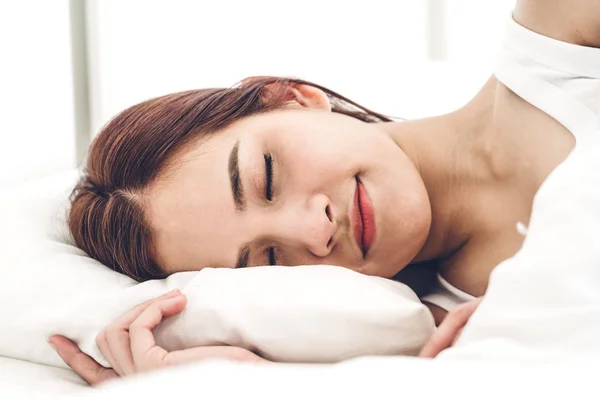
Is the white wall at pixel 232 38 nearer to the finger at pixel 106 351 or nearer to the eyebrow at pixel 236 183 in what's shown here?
the eyebrow at pixel 236 183

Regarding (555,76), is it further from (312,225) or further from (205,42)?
(205,42)

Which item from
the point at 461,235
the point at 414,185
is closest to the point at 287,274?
the point at 414,185

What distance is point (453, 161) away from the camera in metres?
1.01

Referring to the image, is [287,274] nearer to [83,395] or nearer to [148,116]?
[83,395]

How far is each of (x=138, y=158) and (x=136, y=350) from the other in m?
0.34

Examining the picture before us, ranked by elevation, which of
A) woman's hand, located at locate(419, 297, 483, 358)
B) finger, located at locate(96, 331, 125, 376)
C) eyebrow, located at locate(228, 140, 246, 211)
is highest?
eyebrow, located at locate(228, 140, 246, 211)

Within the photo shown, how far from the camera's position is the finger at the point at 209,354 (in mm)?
675

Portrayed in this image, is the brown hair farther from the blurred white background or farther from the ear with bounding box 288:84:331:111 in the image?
the blurred white background

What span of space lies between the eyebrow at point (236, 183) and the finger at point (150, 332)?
157 millimetres

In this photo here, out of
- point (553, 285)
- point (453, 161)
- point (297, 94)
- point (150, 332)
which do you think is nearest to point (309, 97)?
point (297, 94)

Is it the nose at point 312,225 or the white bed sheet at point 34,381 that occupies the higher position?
the nose at point 312,225

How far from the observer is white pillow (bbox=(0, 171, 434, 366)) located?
2.16 ft

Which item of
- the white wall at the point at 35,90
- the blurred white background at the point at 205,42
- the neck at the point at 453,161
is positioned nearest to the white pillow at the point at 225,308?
the neck at the point at 453,161

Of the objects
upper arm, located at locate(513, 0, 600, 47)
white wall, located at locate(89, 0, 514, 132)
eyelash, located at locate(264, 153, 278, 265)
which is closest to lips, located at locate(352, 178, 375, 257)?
eyelash, located at locate(264, 153, 278, 265)
